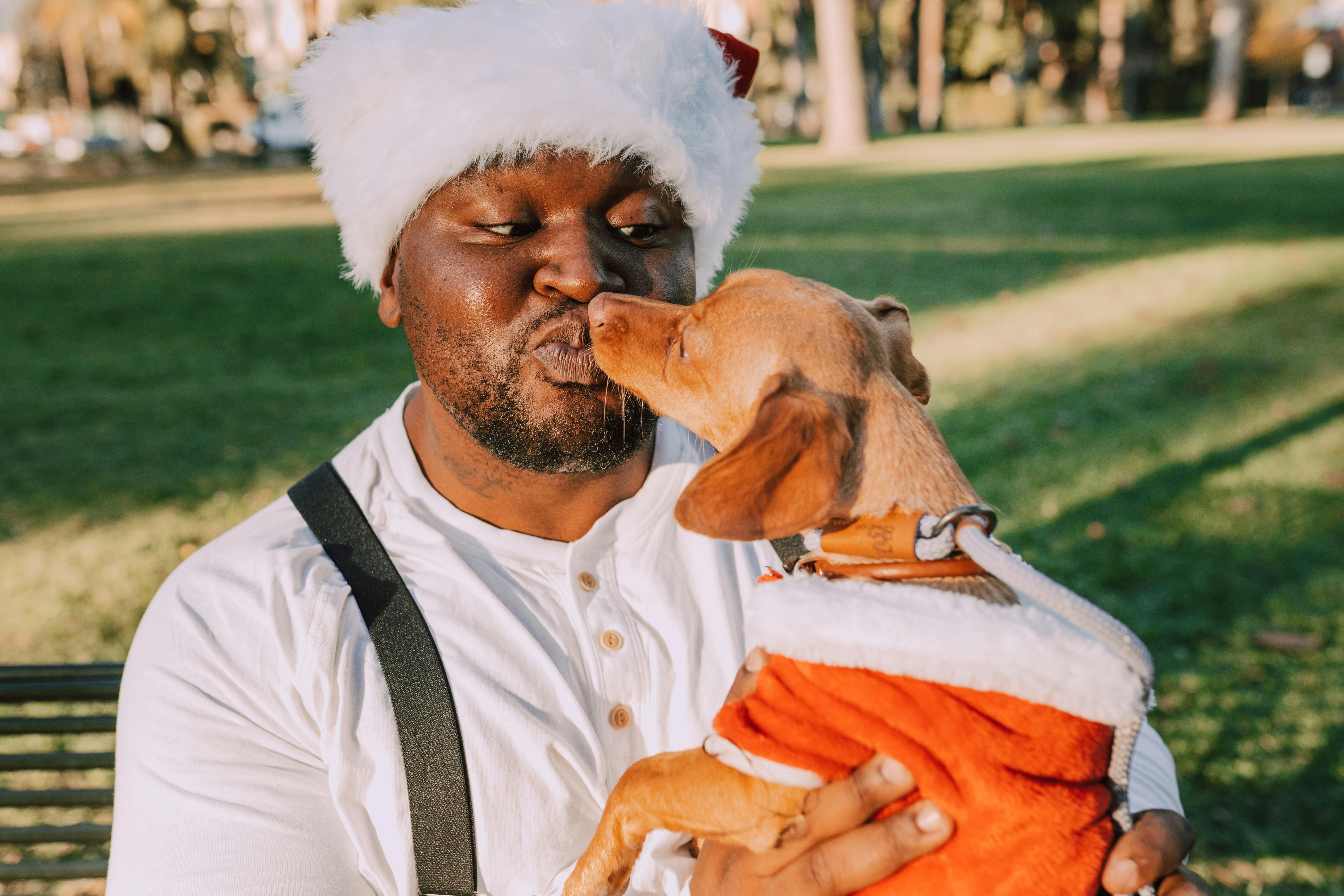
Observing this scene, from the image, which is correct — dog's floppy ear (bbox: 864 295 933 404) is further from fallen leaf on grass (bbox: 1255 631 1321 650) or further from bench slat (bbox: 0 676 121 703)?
fallen leaf on grass (bbox: 1255 631 1321 650)

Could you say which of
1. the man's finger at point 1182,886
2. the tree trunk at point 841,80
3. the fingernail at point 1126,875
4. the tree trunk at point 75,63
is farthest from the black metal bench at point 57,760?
the tree trunk at point 75,63

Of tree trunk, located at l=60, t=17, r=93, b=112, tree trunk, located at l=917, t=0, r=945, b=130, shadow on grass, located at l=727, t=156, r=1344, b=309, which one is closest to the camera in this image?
shadow on grass, located at l=727, t=156, r=1344, b=309

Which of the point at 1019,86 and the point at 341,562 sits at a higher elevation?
the point at 1019,86

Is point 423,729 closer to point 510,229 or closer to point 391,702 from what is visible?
point 391,702

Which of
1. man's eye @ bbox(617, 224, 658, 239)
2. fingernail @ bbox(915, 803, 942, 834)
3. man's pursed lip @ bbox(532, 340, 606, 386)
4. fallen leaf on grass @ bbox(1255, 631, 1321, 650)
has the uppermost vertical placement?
man's eye @ bbox(617, 224, 658, 239)

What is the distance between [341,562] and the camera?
2.00m

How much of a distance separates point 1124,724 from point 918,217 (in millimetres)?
15230

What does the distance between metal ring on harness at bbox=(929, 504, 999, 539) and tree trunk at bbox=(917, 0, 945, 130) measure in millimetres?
50989

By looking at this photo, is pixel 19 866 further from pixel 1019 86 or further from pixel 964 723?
pixel 1019 86

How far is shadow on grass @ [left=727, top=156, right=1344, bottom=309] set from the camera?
11.9m

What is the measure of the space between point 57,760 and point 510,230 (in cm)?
201

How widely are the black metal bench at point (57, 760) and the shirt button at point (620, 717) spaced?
1504mm

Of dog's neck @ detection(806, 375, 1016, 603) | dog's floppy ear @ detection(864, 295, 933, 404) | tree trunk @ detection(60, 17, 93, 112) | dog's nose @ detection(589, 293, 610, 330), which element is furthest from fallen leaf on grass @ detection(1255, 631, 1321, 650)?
tree trunk @ detection(60, 17, 93, 112)

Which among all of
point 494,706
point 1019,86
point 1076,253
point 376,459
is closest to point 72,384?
point 376,459
